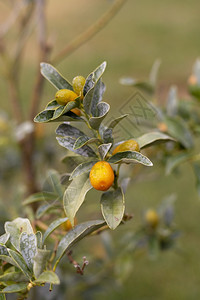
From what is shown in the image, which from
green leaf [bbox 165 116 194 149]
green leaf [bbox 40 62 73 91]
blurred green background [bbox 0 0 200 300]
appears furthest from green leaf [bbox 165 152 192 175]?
green leaf [bbox 40 62 73 91]

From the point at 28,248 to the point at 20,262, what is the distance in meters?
0.02

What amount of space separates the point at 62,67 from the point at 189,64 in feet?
5.15

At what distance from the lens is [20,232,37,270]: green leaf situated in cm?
55

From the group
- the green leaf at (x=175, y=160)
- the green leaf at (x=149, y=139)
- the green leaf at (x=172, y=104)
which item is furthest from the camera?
the green leaf at (x=172, y=104)

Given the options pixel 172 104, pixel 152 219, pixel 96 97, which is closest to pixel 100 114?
pixel 96 97

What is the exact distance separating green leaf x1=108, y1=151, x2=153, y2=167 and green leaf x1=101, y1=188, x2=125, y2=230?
54 mm

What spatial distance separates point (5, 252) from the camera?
578 millimetres

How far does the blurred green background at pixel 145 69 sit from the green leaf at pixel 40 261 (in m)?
0.70

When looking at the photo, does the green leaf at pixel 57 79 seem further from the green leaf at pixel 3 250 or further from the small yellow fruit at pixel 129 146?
the green leaf at pixel 3 250

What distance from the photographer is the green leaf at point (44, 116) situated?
54 centimetres

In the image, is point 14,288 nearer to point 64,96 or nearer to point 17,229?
point 17,229

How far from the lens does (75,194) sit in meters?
0.58

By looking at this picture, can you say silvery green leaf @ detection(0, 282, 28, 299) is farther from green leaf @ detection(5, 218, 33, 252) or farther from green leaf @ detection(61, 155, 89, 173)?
green leaf @ detection(61, 155, 89, 173)

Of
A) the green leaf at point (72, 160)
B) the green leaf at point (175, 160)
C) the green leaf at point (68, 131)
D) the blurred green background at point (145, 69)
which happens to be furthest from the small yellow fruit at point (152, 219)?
the green leaf at point (68, 131)
